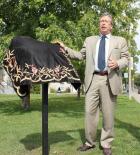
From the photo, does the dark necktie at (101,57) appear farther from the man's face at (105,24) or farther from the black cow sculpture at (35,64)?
the black cow sculpture at (35,64)

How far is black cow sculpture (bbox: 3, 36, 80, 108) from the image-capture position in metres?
7.08

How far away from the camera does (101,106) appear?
809 cm

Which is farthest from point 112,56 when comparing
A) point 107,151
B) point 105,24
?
point 107,151

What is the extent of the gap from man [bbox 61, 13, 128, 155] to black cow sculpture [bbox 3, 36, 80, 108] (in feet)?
1.67

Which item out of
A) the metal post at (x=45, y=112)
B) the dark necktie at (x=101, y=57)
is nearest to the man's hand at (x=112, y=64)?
the dark necktie at (x=101, y=57)

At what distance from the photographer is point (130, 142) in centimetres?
909

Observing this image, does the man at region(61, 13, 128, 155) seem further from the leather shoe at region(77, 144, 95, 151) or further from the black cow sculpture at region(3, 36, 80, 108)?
the black cow sculpture at region(3, 36, 80, 108)

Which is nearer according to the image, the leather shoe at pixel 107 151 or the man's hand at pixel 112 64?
the man's hand at pixel 112 64

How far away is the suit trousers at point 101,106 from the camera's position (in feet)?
26.1

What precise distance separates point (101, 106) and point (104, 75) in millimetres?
514

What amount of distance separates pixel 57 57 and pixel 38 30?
905 cm

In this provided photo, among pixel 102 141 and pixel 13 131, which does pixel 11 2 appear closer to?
pixel 13 131

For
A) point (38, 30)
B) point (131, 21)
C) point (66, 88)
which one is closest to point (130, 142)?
point (38, 30)

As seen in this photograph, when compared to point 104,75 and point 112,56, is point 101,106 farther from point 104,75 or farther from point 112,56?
point 112,56
